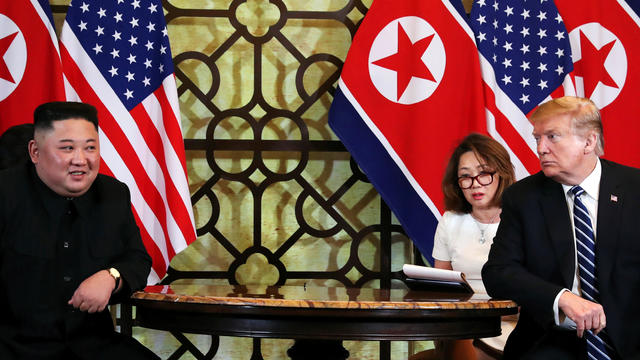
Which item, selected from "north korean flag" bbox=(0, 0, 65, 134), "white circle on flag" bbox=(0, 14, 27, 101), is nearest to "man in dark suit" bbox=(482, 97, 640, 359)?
"north korean flag" bbox=(0, 0, 65, 134)

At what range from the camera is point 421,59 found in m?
3.69

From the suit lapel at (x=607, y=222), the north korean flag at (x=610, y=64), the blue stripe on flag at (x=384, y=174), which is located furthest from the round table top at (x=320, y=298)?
the north korean flag at (x=610, y=64)

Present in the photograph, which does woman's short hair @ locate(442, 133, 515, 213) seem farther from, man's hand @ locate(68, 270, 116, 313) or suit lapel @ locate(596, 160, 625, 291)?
man's hand @ locate(68, 270, 116, 313)

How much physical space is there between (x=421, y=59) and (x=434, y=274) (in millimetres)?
1674

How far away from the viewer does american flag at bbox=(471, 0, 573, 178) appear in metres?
3.75

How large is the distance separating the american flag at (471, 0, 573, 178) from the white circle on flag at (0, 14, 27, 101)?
7.77 ft

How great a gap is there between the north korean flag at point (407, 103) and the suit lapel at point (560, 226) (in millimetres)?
1532

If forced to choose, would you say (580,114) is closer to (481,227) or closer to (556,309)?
(556,309)

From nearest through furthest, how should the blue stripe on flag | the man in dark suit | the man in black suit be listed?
the man in dark suit
the man in black suit
the blue stripe on flag

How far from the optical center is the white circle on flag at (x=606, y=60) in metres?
3.80

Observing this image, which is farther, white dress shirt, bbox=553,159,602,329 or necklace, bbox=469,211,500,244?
necklace, bbox=469,211,500,244

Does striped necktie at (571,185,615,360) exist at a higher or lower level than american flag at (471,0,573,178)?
lower

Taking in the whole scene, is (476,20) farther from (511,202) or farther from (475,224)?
Result: (511,202)

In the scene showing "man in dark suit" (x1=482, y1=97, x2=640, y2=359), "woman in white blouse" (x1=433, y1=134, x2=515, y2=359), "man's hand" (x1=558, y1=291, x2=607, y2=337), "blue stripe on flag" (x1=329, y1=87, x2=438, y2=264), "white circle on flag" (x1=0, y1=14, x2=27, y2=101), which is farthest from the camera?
"blue stripe on flag" (x1=329, y1=87, x2=438, y2=264)
